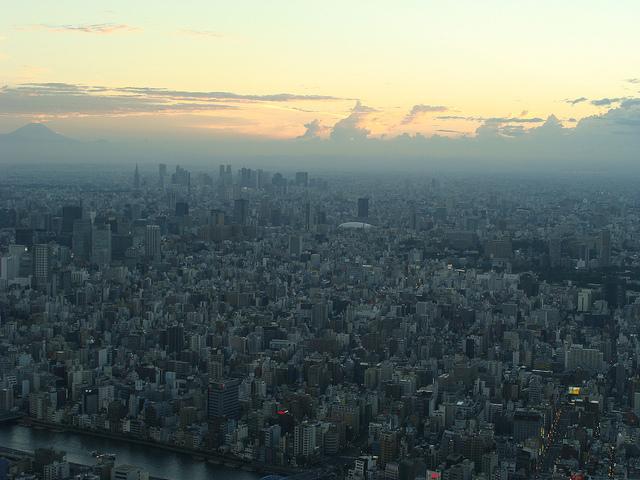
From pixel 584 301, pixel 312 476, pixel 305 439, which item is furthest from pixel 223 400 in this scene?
pixel 584 301

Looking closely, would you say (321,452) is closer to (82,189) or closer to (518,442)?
(518,442)

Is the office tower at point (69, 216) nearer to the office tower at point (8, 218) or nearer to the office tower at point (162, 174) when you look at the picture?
the office tower at point (8, 218)

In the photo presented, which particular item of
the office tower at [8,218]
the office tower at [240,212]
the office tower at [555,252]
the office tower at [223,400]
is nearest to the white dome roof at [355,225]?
the office tower at [240,212]

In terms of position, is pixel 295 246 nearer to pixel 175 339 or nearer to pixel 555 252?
pixel 555 252

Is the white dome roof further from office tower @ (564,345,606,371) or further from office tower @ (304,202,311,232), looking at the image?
→ office tower @ (564,345,606,371)

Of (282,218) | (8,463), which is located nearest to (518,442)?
(8,463)

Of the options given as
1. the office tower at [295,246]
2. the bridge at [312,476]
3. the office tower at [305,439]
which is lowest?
the office tower at [295,246]

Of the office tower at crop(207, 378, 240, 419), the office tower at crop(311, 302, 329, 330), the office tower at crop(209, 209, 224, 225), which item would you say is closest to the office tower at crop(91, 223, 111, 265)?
the office tower at crop(209, 209, 224, 225)
